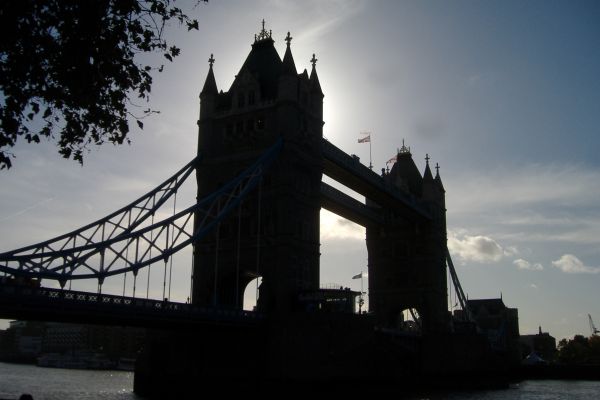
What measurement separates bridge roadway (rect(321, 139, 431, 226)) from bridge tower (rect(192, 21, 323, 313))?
492cm

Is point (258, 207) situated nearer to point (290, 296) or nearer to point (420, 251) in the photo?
point (290, 296)

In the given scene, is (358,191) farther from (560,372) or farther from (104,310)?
(560,372)

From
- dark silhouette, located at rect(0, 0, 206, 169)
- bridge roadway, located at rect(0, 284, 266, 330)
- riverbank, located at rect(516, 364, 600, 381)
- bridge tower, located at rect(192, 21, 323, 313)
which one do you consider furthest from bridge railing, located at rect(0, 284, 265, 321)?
riverbank, located at rect(516, 364, 600, 381)

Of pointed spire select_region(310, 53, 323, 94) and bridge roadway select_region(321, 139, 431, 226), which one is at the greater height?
pointed spire select_region(310, 53, 323, 94)

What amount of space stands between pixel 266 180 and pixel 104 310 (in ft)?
73.3

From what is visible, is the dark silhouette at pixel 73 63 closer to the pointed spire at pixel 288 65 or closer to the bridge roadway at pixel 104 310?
the bridge roadway at pixel 104 310

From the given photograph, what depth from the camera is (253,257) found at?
5603cm

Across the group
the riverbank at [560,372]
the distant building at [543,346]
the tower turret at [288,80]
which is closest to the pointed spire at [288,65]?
the tower turret at [288,80]

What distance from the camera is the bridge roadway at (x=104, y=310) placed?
35.2m

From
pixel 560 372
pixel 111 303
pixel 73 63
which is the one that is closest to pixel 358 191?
pixel 111 303

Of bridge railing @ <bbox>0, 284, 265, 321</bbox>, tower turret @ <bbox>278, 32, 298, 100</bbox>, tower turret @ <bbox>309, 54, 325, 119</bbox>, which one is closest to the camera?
bridge railing @ <bbox>0, 284, 265, 321</bbox>

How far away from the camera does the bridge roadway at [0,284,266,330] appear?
35188 mm

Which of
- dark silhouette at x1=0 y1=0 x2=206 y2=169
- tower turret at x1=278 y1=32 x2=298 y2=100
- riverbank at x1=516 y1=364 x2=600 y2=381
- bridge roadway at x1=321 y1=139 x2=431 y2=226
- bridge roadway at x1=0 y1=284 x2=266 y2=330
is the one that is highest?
tower turret at x1=278 y1=32 x2=298 y2=100

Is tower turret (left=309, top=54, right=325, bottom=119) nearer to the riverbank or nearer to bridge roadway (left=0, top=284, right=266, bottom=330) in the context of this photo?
bridge roadway (left=0, top=284, right=266, bottom=330)
